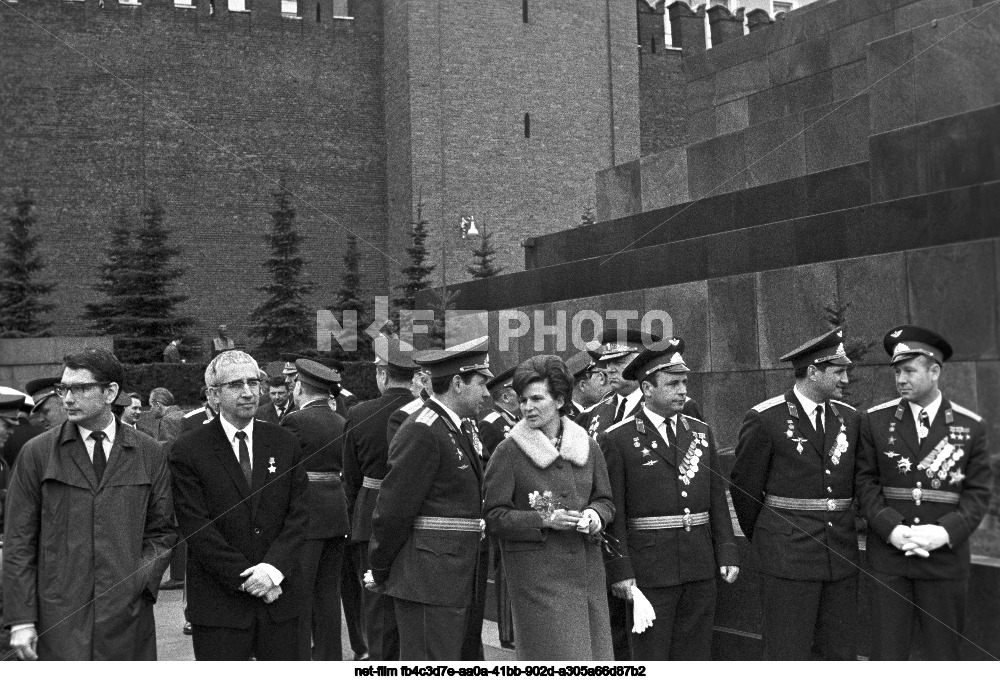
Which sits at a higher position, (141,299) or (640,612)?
(141,299)

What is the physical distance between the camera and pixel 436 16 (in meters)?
23.8

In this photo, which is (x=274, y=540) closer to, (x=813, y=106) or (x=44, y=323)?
(x=813, y=106)

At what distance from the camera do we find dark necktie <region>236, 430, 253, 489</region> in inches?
155

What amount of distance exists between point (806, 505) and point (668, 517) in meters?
0.47

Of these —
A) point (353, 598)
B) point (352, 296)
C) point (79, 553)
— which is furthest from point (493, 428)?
point (352, 296)

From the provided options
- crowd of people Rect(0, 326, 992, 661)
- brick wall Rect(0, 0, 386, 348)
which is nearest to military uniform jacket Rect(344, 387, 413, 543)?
crowd of people Rect(0, 326, 992, 661)

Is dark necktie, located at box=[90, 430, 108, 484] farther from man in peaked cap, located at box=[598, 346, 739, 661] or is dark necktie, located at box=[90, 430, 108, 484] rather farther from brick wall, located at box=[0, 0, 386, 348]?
brick wall, located at box=[0, 0, 386, 348]

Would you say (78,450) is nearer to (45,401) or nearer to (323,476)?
(323,476)

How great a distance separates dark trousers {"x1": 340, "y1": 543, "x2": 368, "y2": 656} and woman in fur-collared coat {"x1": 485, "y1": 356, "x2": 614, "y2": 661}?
84.2 inches

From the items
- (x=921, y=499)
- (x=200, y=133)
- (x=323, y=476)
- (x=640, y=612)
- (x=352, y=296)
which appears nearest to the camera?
(x=921, y=499)

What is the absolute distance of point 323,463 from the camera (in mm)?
5629

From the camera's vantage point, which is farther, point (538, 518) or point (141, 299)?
point (141, 299)

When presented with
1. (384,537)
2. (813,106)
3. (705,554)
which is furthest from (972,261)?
(813,106)

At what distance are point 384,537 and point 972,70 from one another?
7.68 ft
